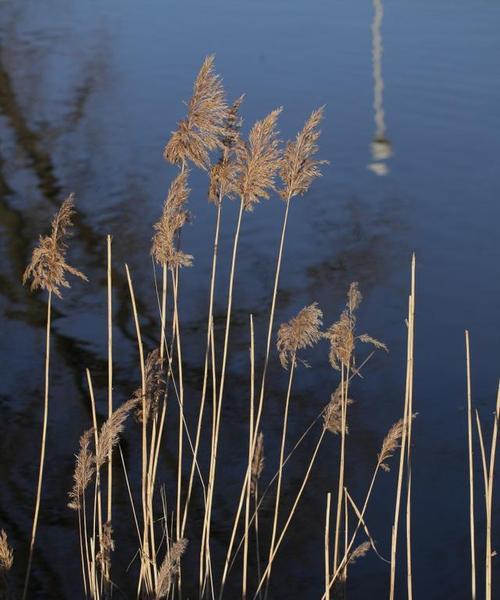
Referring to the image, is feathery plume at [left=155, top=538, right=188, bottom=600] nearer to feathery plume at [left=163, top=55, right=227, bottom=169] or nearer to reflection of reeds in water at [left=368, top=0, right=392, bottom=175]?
feathery plume at [left=163, top=55, right=227, bottom=169]

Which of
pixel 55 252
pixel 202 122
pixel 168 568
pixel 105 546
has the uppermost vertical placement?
pixel 202 122

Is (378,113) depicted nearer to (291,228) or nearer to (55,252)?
(291,228)

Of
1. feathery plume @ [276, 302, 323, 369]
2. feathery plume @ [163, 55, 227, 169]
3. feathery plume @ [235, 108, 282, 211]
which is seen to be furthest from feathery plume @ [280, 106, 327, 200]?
feathery plume @ [276, 302, 323, 369]

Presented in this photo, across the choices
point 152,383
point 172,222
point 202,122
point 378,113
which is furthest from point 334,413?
point 378,113

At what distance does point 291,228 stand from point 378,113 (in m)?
2.30

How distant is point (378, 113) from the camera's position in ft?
28.7

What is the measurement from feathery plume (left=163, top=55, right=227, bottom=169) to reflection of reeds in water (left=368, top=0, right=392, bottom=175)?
510 centimetres

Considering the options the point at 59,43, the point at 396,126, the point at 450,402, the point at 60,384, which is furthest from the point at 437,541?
the point at 59,43

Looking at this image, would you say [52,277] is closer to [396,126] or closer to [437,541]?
[437,541]

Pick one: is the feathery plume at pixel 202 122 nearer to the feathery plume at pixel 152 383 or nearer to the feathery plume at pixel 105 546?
the feathery plume at pixel 152 383

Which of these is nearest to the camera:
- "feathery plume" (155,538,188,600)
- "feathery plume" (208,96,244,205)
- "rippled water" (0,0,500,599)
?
"feathery plume" (155,538,188,600)

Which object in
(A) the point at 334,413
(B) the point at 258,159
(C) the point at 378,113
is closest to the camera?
(B) the point at 258,159

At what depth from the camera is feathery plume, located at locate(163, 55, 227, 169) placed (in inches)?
104

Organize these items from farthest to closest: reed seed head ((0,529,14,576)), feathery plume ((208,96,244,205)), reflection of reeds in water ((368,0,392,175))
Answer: reflection of reeds in water ((368,0,392,175)) < feathery plume ((208,96,244,205)) < reed seed head ((0,529,14,576))
